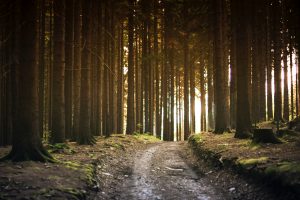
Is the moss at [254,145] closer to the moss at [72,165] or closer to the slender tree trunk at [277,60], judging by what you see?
the moss at [72,165]

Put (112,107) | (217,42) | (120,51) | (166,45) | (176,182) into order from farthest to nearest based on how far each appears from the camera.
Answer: (166,45)
(120,51)
(112,107)
(217,42)
(176,182)

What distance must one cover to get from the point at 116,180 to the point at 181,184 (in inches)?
81.3

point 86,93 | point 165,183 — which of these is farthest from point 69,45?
point 165,183

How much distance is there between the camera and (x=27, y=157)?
36.6 feet

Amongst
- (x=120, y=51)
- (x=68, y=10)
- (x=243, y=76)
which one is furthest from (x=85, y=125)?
(x=120, y=51)

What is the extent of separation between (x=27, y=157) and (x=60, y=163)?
987 mm

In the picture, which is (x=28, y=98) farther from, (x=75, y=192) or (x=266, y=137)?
(x=266, y=137)

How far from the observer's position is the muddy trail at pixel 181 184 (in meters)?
9.27

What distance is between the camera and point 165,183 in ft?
35.9

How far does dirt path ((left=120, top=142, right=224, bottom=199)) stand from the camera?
9.46 metres

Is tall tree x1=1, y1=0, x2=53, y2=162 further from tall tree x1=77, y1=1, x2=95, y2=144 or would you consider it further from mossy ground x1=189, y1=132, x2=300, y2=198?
Result: tall tree x1=77, y1=1, x2=95, y2=144

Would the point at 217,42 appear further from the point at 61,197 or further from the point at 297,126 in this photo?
the point at 61,197

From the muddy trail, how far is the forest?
1657 mm

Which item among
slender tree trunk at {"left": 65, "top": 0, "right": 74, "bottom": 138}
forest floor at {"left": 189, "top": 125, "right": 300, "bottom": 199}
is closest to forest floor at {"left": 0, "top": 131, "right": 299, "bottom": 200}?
forest floor at {"left": 189, "top": 125, "right": 300, "bottom": 199}
